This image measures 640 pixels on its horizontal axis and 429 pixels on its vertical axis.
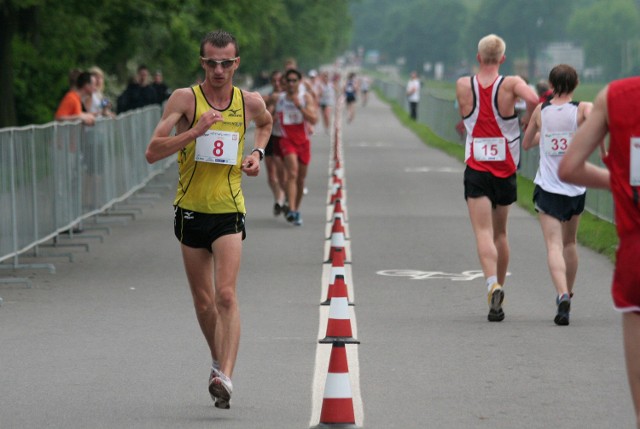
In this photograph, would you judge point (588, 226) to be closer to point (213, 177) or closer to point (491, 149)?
point (491, 149)

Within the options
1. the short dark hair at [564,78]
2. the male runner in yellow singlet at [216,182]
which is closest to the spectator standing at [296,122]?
the short dark hair at [564,78]

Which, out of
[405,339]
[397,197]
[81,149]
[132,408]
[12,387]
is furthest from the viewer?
[397,197]

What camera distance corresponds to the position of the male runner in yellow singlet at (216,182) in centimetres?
802

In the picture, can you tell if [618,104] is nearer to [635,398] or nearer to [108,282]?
[635,398]

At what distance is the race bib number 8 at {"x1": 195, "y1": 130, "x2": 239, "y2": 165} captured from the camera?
8.04m

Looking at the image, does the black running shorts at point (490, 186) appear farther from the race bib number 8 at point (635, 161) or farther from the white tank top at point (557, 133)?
the race bib number 8 at point (635, 161)

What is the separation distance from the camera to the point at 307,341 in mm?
10594

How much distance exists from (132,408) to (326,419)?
123 cm

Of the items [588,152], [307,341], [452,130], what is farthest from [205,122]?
[452,130]

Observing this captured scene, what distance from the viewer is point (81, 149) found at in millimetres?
18531

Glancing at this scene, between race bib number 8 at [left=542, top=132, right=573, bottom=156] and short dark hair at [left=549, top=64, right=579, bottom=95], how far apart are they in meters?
0.30

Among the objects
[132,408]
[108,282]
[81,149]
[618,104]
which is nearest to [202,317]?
[132,408]

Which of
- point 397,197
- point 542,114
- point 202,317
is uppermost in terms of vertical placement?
point 542,114

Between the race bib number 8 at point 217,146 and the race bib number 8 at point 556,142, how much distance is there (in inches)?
151
